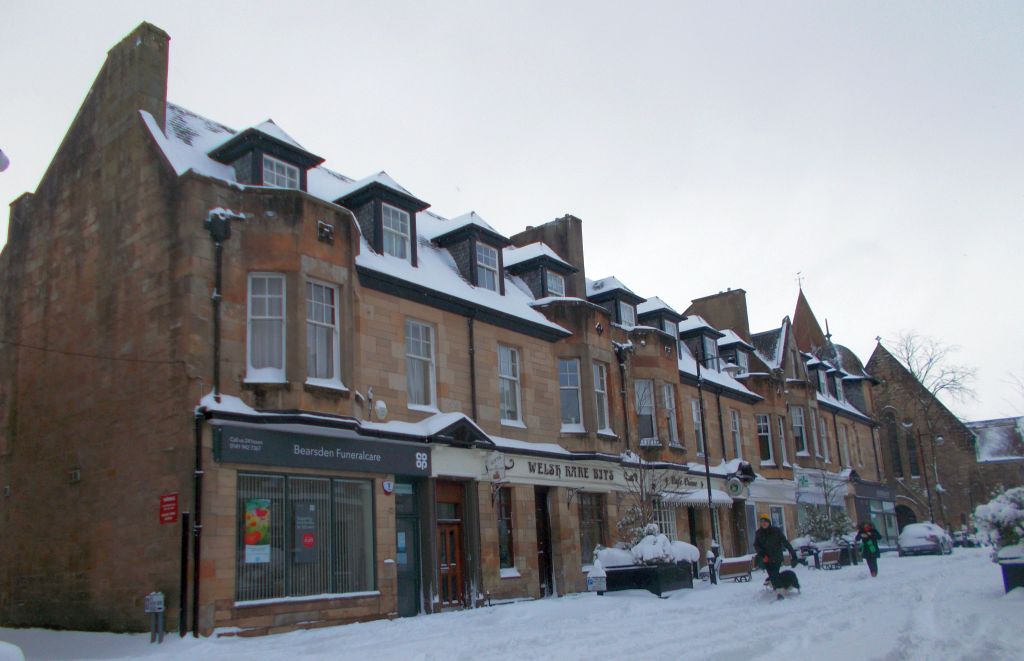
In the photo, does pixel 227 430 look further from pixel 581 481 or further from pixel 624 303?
pixel 624 303

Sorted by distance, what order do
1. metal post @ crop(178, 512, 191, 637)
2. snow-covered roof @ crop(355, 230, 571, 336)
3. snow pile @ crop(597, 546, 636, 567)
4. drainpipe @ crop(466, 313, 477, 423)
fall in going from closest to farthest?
metal post @ crop(178, 512, 191, 637), snow-covered roof @ crop(355, 230, 571, 336), snow pile @ crop(597, 546, 636, 567), drainpipe @ crop(466, 313, 477, 423)

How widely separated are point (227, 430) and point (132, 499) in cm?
245

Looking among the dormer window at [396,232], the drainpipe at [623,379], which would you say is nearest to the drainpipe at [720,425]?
the drainpipe at [623,379]

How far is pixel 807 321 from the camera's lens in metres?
65.8

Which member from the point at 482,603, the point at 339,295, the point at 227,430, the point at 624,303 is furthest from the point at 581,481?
the point at 227,430

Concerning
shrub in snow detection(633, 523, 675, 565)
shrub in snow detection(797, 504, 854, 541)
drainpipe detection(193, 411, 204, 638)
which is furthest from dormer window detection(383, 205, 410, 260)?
shrub in snow detection(797, 504, 854, 541)

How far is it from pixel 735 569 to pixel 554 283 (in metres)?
9.90

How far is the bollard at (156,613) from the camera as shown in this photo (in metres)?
14.5

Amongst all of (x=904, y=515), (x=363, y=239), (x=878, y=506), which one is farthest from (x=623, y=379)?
(x=904, y=515)

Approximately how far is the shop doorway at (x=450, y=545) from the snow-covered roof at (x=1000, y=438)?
153 ft

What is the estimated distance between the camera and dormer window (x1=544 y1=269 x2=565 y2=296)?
2758cm

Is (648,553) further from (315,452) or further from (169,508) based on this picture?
(169,508)

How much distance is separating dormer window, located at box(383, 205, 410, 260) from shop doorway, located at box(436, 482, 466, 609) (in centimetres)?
560

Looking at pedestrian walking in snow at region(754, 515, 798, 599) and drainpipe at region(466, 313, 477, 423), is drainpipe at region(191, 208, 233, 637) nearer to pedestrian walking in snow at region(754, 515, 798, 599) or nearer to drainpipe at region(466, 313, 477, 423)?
drainpipe at region(466, 313, 477, 423)
